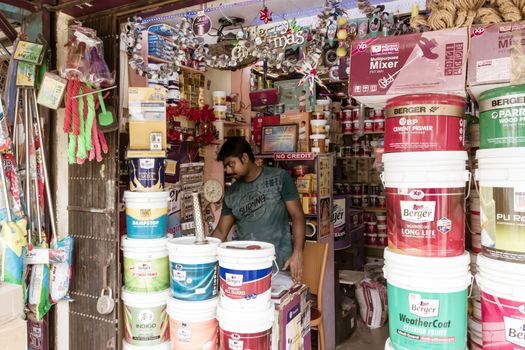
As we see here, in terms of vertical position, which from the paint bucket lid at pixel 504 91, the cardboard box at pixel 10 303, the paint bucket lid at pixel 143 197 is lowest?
the cardboard box at pixel 10 303

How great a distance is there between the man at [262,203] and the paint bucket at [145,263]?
76 cm

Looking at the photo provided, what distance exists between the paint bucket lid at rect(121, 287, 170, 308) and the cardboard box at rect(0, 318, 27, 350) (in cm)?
55

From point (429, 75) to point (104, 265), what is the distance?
208 centimetres

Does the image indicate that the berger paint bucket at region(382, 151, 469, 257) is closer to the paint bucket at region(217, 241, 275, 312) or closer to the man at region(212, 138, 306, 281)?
the paint bucket at region(217, 241, 275, 312)

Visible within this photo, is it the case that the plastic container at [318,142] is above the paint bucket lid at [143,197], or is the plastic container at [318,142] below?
above

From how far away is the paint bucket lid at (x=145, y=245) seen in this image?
2.24 meters

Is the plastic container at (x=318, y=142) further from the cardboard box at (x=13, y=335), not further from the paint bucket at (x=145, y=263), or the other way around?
the cardboard box at (x=13, y=335)

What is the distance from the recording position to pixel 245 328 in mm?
1858

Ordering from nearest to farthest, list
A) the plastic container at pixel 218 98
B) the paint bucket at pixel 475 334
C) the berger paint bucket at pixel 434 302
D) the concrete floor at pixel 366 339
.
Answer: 1. the berger paint bucket at pixel 434 302
2. the paint bucket at pixel 475 334
3. the plastic container at pixel 218 98
4. the concrete floor at pixel 366 339

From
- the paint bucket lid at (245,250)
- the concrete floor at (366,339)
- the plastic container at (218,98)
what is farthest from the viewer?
the concrete floor at (366,339)

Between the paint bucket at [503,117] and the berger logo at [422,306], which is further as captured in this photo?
the berger logo at [422,306]

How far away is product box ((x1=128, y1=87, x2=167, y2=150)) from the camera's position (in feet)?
7.79

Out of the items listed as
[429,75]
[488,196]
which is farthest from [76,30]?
A: [488,196]

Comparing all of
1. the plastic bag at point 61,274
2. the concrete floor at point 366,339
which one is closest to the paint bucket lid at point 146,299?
the plastic bag at point 61,274
